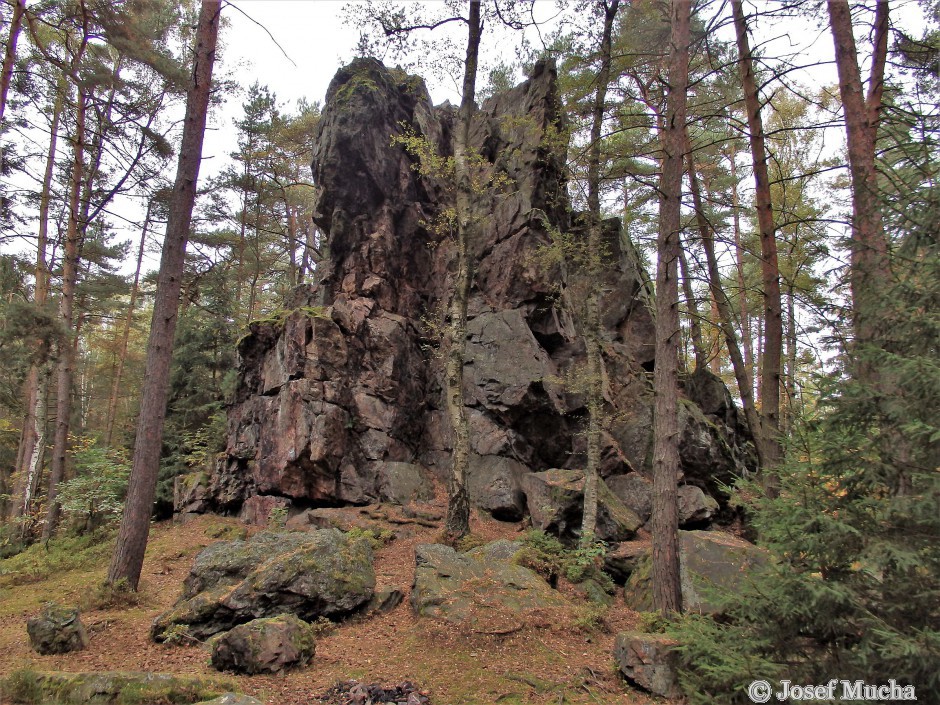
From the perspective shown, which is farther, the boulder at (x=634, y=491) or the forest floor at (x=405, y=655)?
the boulder at (x=634, y=491)

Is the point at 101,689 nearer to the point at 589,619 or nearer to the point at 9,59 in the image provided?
the point at 589,619

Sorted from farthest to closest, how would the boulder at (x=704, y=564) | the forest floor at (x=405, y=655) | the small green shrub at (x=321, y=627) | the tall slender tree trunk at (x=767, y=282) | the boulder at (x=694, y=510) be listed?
the boulder at (x=694, y=510) → the tall slender tree trunk at (x=767, y=282) → the boulder at (x=704, y=564) → the small green shrub at (x=321, y=627) → the forest floor at (x=405, y=655)

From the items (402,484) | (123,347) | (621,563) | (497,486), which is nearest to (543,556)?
(621,563)

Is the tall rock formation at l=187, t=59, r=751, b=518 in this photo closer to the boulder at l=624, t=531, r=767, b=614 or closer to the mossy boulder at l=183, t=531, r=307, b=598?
the boulder at l=624, t=531, r=767, b=614

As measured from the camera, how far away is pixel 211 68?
841 cm

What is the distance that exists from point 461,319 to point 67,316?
33.6 ft

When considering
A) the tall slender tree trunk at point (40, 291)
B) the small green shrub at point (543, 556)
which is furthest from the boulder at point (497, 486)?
the tall slender tree trunk at point (40, 291)

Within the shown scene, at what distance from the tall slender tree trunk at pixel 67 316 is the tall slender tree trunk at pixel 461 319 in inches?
377

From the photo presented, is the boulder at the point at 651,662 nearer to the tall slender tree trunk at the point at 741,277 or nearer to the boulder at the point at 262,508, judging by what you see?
the boulder at the point at 262,508

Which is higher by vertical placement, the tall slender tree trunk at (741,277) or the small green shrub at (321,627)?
the tall slender tree trunk at (741,277)

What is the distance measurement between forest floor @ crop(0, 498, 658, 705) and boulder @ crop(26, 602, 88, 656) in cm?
11

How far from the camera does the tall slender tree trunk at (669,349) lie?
6676 mm

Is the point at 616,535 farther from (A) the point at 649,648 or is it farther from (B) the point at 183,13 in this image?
(B) the point at 183,13

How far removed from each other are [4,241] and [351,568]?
11.8 meters
